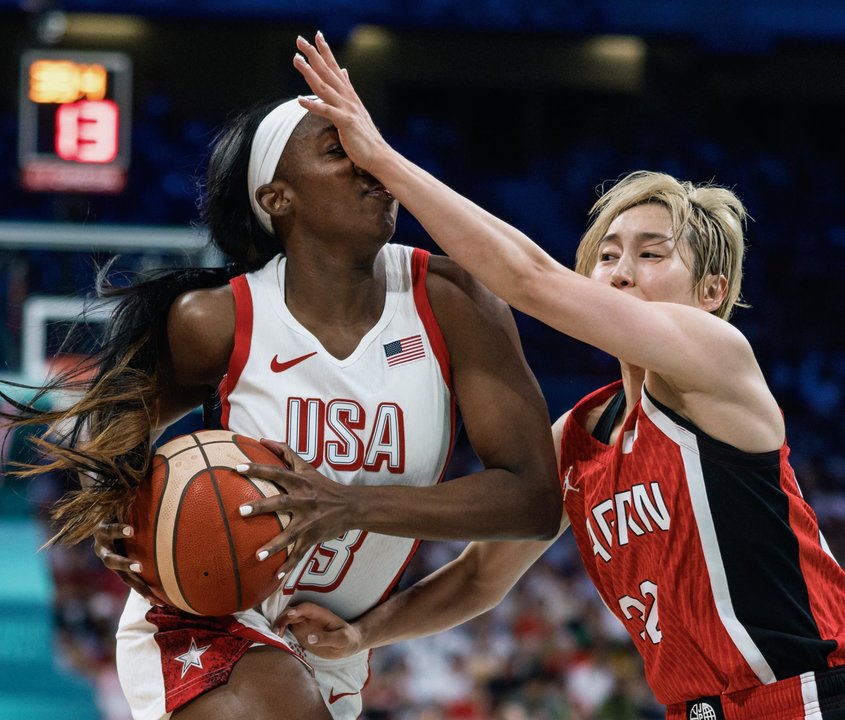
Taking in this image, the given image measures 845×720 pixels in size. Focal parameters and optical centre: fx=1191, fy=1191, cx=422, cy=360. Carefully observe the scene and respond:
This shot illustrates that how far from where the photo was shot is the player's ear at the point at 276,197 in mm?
2740

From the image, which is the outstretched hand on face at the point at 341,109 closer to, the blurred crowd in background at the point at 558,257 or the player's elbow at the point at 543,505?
the player's elbow at the point at 543,505

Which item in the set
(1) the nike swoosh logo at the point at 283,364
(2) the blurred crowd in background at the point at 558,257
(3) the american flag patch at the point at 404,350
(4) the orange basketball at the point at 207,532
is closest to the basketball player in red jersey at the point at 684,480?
(3) the american flag patch at the point at 404,350

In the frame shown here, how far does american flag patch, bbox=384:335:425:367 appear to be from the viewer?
272 cm

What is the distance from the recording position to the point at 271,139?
2.74m

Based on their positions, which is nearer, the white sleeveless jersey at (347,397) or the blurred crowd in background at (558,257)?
the white sleeveless jersey at (347,397)

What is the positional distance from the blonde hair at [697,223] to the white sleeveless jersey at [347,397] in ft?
1.59

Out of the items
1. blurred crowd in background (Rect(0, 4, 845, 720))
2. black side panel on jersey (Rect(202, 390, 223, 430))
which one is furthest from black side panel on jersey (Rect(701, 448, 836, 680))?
blurred crowd in background (Rect(0, 4, 845, 720))

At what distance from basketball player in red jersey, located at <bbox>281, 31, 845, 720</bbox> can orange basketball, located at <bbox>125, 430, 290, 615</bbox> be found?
664 millimetres

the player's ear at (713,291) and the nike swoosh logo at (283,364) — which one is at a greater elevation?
the player's ear at (713,291)

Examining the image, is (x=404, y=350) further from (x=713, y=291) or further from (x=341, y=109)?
(x=713, y=291)

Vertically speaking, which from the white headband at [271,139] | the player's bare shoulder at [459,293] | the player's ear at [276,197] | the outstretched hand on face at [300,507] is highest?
the white headband at [271,139]

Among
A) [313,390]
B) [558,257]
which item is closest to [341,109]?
[313,390]

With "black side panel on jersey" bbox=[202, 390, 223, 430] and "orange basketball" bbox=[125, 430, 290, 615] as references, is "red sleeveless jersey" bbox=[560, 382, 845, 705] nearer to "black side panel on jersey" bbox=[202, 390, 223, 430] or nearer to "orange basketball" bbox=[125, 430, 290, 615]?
"orange basketball" bbox=[125, 430, 290, 615]

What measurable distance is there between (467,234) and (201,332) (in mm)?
659
